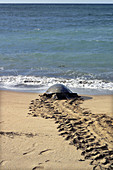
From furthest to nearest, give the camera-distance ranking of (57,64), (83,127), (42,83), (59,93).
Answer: (57,64) → (42,83) → (59,93) → (83,127)

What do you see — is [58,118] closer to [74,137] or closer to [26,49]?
[74,137]

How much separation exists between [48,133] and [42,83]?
472cm

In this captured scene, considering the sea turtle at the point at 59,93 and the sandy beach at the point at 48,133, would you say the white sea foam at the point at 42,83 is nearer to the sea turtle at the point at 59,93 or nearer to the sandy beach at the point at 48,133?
the sea turtle at the point at 59,93

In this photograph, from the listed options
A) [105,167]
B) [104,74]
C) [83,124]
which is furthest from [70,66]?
[105,167]

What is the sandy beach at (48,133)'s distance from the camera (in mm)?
3740

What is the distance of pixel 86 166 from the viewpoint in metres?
3.62

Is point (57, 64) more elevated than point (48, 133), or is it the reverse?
point (57, 64)

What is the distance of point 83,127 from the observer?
4.80 metres

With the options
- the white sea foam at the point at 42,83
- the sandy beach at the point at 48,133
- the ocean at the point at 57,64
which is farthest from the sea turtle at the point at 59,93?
the white sea foam at the point at 42,83

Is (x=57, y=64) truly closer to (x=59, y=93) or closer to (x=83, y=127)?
(x=59, y=93)

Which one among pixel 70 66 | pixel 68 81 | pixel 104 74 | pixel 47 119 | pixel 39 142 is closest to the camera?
pixel 39 142

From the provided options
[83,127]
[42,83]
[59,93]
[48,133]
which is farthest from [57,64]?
[48,133]

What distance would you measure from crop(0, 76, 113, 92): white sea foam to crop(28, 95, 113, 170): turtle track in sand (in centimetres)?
203

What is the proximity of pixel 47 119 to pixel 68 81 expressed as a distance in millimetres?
4268
